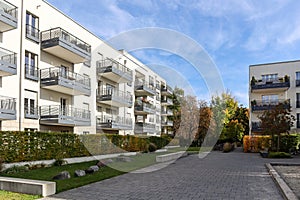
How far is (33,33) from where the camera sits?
67.7 feet

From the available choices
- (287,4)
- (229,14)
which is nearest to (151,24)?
(229,14)

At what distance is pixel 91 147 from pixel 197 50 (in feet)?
34.9

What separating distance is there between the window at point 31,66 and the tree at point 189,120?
27.9m

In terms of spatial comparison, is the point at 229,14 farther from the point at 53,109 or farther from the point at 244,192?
the point at 53,109

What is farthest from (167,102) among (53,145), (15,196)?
(15,196)

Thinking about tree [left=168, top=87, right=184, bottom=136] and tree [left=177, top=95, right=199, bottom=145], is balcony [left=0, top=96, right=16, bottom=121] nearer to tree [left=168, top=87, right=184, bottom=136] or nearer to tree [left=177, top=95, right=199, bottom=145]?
tree [left=177, top=95, right=199, bottom=145]

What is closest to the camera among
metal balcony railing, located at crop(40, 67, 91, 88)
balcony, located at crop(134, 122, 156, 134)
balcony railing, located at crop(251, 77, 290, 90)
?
metal balcony railing, located at crop(40, 67, 91, 88)

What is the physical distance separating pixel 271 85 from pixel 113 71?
825 inches

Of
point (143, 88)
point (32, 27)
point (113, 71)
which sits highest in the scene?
point (32, 27)

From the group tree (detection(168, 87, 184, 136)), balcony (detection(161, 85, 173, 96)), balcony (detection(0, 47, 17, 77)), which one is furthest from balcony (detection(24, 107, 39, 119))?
balcony (detection(161, 85, 173, 96))

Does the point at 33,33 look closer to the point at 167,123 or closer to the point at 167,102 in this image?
the point at 167,123

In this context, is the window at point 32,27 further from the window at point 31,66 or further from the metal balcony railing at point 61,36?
the window at point 31,66

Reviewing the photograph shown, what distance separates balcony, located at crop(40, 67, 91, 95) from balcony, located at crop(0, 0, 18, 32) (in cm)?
427

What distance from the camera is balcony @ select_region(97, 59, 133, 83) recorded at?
1158 inches
